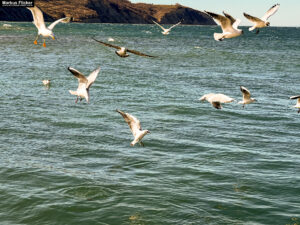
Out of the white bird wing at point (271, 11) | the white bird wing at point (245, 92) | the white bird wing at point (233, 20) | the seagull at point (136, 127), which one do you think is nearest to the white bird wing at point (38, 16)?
the seagull at point (136, 127)

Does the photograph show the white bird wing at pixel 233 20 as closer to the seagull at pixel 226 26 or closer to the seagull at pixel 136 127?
the seagull at pixel 226 26

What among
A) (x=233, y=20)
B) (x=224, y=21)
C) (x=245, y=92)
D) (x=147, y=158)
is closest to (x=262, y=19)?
(x=233, y=20)

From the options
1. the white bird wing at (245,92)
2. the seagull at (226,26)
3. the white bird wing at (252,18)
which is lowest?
the white bird wing at (245,92)

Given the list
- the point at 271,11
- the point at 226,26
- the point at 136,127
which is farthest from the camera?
the point at 271,11

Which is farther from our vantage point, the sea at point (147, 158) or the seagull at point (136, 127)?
the seagull at point (136, 127)

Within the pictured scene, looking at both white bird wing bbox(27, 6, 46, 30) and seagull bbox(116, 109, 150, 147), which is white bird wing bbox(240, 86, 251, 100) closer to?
seagull bbox(116, 109, 150, 147)

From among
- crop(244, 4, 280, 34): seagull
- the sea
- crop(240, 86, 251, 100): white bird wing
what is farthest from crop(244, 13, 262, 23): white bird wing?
the sea

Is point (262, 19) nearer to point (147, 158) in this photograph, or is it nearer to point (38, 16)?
point (147, 158)

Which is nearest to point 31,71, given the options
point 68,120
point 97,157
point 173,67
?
point 173,67

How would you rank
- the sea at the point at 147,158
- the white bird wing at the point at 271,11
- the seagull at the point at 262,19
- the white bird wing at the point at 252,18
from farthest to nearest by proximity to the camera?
the white bird wing at the point at 271,11
the seagull at the point at 262,19
the white bird wing at the point at 252,18
the sea at the point at 147,158

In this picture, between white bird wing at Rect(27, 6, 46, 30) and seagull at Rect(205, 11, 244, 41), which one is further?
white bird wing at Rect(27, 6, 46, 30)

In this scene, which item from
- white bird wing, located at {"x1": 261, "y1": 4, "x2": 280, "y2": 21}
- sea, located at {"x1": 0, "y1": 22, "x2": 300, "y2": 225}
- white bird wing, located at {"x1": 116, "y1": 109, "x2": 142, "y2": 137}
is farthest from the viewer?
white bird wing, located at {"x1": 261, "y1": 4, "x2": 280, "y2": 21}

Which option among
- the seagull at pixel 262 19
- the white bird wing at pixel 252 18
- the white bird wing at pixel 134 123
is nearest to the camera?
the white bird wing at pixel 134 123

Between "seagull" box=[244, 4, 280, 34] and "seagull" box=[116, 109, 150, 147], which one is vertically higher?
"seagull" box=[244, 4, 280, 34]
